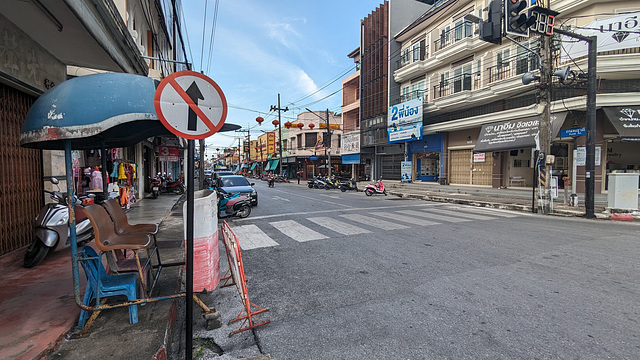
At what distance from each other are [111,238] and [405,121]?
23.4 meters

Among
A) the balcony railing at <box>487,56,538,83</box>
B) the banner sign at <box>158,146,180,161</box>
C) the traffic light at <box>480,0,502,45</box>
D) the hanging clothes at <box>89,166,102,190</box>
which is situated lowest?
the hanging clothes at <box>89,166,102,190</box>

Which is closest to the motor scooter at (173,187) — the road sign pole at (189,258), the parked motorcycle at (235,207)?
the parked motorcycle at (235,207)

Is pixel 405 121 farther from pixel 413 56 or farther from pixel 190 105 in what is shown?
pixel 190 105

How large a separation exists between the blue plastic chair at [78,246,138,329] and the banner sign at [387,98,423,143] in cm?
2217

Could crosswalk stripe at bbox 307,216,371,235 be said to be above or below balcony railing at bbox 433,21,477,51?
below

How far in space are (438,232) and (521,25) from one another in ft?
22.6

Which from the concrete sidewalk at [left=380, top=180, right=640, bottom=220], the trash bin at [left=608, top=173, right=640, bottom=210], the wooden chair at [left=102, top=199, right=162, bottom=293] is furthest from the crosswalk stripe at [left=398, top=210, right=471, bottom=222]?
the wooden chair at [left=102, top=199, right=162, bottom=293]

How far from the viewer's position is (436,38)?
22328 millimetres

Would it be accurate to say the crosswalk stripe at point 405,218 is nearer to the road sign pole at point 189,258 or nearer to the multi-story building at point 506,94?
the multi-story building at point 506,94

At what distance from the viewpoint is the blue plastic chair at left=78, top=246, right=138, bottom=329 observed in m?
2.88

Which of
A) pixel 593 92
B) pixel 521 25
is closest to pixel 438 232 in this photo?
pixel 521 25

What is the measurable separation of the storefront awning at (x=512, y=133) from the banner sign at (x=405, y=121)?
526cm

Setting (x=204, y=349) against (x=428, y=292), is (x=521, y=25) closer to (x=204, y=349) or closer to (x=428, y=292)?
(x=428, y=292)

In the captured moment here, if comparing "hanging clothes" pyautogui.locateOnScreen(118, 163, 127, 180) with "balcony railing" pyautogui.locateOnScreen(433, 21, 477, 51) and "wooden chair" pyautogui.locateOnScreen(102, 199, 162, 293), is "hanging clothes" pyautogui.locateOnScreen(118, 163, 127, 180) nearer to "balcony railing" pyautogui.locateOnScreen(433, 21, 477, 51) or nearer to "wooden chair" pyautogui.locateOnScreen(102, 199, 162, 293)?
Answer: "wooden chair" pyautogui.locateOnScreen(102, 199, 162, 293)
